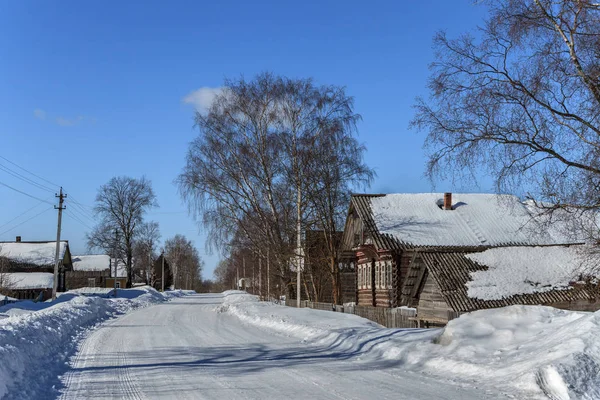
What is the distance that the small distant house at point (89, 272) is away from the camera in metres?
87.8

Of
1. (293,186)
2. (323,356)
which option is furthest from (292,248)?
(323,356)

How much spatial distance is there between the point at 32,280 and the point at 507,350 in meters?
66.0

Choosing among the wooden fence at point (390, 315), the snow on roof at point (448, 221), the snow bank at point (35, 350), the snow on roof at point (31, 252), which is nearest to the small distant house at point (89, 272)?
the snow on roof at point (31, 252)

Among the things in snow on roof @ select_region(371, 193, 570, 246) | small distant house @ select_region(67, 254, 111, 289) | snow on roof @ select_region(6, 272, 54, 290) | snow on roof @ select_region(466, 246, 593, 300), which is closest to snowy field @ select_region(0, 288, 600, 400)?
snow on roof @ select_region(466, 246, 593, 300)

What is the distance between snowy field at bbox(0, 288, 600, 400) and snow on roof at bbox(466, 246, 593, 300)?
6.59 meters

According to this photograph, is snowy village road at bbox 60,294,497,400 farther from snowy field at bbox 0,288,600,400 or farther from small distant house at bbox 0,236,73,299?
small distant house at bbox 0,236,73,299

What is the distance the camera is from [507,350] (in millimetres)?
11055

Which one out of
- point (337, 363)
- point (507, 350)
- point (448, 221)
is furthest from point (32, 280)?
point (507, 350)

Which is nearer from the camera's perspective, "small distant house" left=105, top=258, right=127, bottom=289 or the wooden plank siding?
the wooden plank siding

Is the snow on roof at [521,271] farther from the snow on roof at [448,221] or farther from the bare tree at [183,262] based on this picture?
the bare tree at [183,262]

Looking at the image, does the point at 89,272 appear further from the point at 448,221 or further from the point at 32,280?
the point at 448,221

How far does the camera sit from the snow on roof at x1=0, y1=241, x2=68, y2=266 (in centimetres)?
7488

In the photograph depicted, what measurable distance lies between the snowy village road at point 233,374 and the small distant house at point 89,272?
73823 millimetres

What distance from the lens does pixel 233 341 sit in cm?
1816
